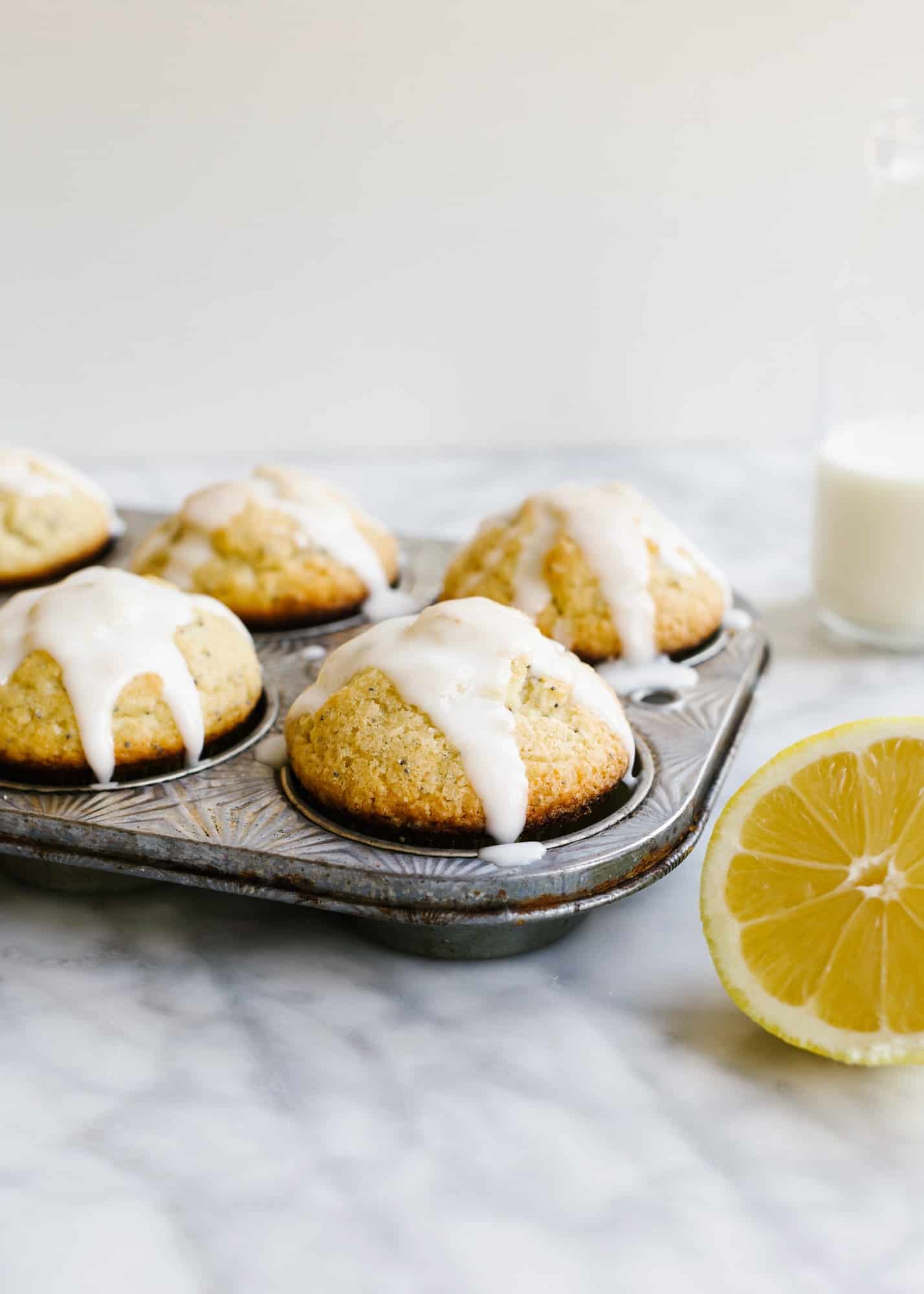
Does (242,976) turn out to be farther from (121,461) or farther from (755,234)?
(755,234)

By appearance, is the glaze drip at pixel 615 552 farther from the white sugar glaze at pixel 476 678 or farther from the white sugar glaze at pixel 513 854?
the white sugar glaze at pixel 513 854

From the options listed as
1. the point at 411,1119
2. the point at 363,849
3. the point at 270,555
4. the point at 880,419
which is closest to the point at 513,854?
the point at 363,849

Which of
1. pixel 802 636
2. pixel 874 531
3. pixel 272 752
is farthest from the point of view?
pixel 802 636

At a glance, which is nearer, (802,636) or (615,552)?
(615,552)

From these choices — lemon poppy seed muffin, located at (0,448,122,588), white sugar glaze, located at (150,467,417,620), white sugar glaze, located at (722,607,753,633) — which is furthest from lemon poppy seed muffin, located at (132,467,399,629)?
white sugar glaze, located at (722,607,753,633)

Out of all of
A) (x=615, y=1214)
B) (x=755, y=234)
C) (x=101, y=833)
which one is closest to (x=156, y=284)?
(x=755, y=234)

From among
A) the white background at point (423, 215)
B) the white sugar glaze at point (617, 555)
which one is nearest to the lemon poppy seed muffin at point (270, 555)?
the white sugar glaze at point (617, 555)

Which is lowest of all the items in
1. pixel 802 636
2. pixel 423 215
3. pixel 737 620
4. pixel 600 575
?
pixel 802 636

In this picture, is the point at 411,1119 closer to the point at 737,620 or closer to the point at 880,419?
the point at 737,620
